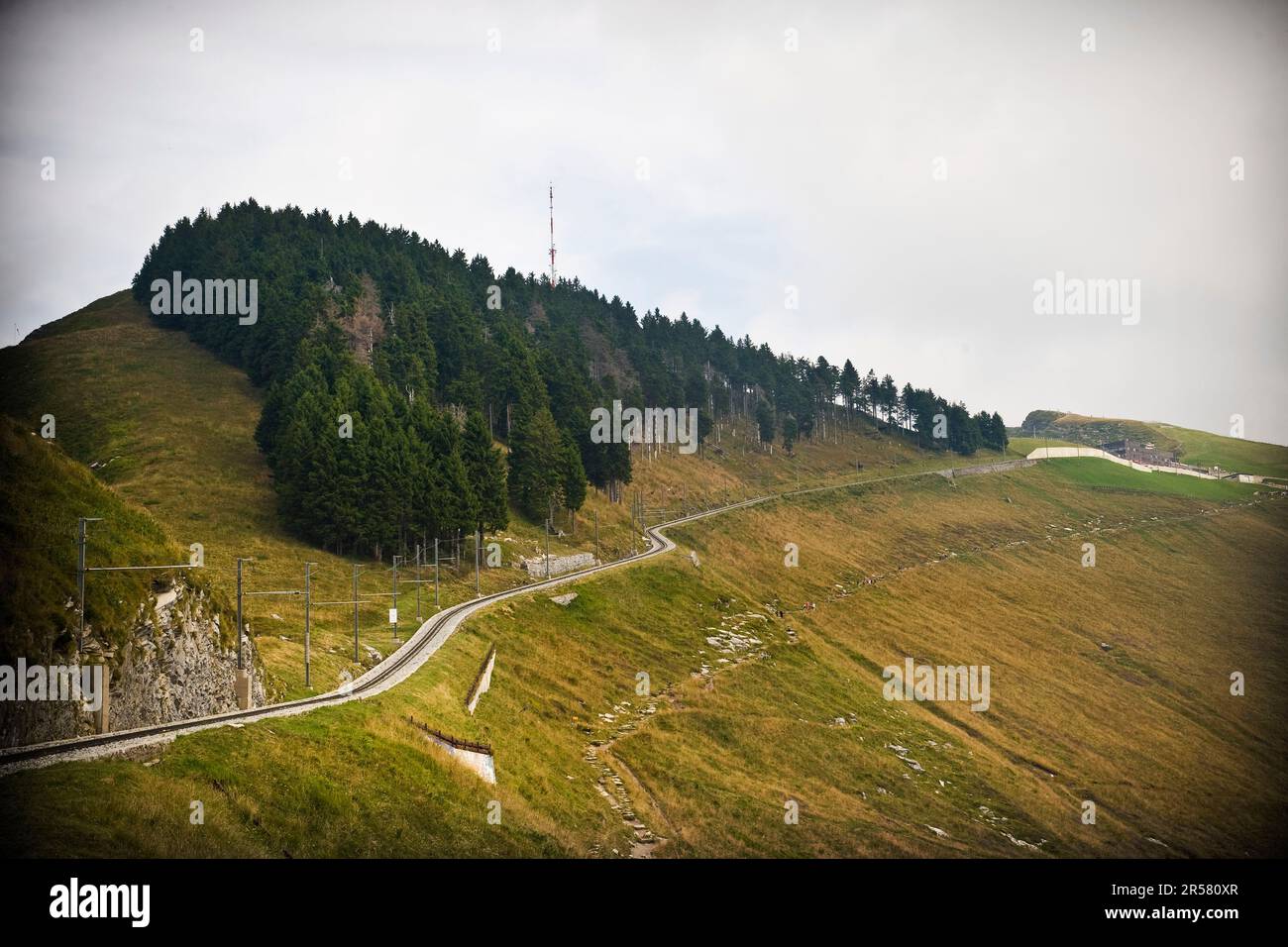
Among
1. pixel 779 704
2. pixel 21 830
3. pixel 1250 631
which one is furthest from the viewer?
pixel 1250 631

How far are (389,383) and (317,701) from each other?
8145cm

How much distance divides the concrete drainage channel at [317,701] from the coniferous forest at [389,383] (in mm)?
14331

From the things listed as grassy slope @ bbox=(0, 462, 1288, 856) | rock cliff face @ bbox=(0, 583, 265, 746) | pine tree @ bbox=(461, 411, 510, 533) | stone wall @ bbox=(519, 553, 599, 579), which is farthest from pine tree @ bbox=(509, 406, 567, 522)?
rock cliff face @ bbox=(0, 583, 265, 746)

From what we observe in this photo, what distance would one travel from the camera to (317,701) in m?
42.7

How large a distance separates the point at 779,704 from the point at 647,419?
110 meters

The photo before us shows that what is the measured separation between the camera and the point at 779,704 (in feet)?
238

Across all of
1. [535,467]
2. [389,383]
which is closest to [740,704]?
[535,467]

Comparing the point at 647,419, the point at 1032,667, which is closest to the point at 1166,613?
the point at 1032,667

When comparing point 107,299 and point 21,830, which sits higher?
point 107,299

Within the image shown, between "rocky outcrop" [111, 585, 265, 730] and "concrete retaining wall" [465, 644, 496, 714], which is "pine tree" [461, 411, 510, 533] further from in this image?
"rocky outcrop" [111, 585, 265, 730]

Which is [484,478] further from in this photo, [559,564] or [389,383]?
[389,383]

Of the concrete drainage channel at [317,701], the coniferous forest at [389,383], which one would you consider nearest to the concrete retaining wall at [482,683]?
the concrete drainage channel at [317,701]

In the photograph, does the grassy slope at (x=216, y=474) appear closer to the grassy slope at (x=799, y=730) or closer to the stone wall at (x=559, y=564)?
the stone wall at (x=559, y=564)
